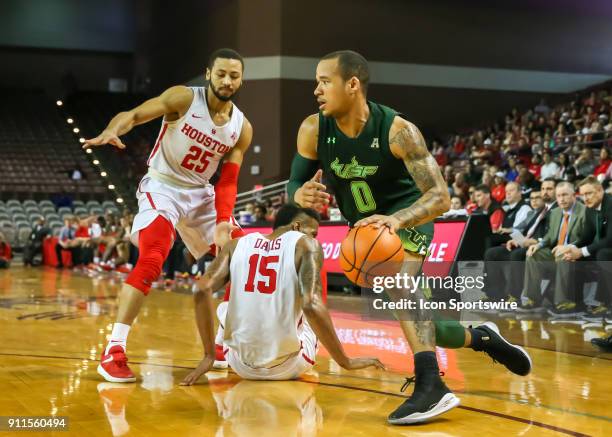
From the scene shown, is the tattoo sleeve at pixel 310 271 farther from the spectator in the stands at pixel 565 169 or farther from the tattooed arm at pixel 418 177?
the spectator in the stands at pixel 565 169

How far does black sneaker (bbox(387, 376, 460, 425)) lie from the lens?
3502 millimetres

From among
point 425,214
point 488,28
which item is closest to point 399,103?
point 488,28

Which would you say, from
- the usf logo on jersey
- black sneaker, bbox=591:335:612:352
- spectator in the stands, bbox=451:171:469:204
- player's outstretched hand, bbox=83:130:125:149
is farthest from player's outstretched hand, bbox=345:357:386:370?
spectator in the stands, bbox=451:171:469:204

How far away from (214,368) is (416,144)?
6.59 feet

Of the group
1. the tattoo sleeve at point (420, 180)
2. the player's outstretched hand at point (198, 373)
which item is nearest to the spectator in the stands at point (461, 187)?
the player's outstretched hand at point (198, 373)

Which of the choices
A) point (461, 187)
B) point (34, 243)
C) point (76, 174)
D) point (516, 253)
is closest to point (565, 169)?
point (461, 187)

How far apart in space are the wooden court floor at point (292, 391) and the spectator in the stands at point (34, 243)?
1393 cm

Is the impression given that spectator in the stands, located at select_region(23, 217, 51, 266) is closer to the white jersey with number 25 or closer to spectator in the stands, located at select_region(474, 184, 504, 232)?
spectator in the stands, located at select_region(474, 184, 504, 232)

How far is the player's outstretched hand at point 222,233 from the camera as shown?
16.5ft

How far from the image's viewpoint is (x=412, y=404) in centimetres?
353

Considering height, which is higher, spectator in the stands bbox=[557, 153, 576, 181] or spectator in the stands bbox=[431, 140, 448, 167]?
spectator in the stands bbox=[431, 140, 448, 167]

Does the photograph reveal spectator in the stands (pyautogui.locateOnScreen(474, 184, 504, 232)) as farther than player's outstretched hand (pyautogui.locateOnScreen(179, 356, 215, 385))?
Yes

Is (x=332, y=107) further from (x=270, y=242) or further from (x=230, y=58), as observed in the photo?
(x=230, y=58)

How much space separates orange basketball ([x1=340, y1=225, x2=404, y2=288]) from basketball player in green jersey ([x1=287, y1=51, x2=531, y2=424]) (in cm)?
5
